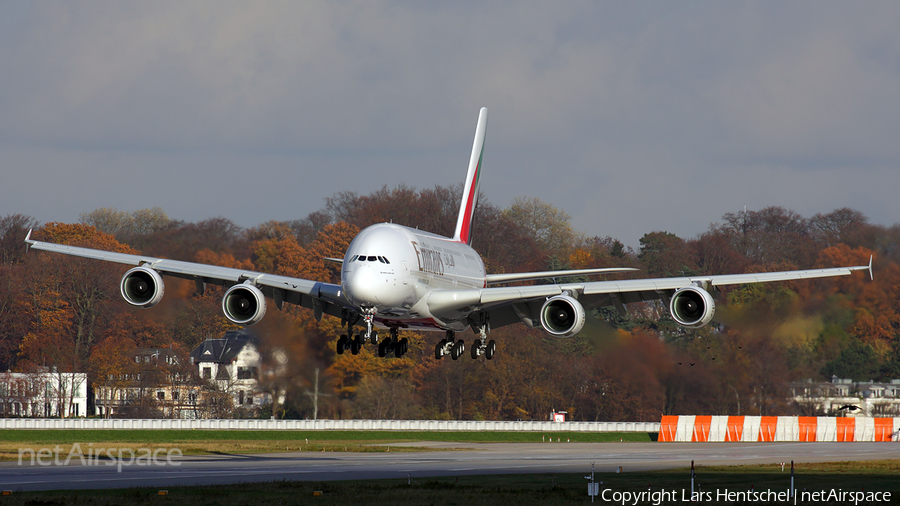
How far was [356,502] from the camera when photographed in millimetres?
38375

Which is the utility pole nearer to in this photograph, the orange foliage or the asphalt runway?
the asphalt runway

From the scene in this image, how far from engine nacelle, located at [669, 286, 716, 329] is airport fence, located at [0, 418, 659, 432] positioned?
4693 cm

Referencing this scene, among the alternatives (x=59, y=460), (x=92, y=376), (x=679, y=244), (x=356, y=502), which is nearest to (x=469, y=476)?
(x=356, y=502)

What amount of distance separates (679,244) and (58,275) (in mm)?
76910

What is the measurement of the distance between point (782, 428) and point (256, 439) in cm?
3803

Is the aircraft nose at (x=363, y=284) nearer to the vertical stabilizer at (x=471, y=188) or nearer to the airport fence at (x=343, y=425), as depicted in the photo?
the vertical stabilizer at (x=471, y=188)

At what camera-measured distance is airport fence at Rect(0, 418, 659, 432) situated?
90500 millimetres

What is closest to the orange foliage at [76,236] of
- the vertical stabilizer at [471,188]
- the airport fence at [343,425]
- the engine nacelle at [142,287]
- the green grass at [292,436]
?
the airport fence at [343,425]

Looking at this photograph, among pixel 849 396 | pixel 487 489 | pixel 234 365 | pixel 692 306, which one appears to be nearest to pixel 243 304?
pixel 487 489

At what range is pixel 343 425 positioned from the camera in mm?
90312

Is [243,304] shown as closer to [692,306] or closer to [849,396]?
[692,306]

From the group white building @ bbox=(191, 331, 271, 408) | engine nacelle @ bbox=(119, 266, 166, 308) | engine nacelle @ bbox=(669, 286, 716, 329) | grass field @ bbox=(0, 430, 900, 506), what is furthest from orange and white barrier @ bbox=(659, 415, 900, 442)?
engine nacelle @ bbox=(119, 266, 166, 308)

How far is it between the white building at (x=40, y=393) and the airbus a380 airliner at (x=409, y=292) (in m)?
64.5

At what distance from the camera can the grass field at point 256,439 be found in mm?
72938
